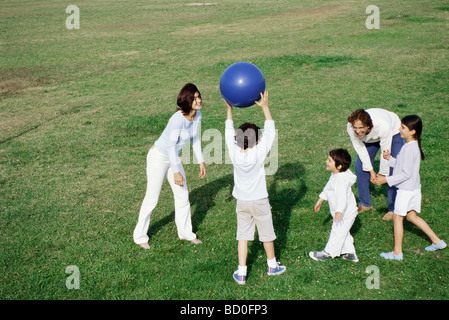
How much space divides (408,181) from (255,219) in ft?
6.33

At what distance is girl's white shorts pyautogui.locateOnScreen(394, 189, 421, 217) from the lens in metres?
5.06

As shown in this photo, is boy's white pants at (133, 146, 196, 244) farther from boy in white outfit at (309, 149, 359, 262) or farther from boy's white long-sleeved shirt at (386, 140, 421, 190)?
boy's white long-sleeved shirt at (386, 140, 421, 190)

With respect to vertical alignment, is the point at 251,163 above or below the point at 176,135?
below

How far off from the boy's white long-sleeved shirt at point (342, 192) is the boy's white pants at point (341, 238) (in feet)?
0.28

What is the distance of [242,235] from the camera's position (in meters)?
4.82

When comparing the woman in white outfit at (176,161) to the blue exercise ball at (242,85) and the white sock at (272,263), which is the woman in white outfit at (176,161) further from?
the white sock at (272,263)

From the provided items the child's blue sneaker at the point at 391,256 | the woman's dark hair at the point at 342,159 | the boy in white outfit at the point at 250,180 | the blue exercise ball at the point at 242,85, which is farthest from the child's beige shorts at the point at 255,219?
the child's blue sneaker at the point at 391,256

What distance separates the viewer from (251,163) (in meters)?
4.50

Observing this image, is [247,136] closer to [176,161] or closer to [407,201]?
[176,161]

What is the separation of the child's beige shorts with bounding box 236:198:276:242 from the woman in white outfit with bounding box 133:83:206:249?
995 mm

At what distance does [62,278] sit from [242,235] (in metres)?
2.28

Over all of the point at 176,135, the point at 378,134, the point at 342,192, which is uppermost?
the point at 176,135

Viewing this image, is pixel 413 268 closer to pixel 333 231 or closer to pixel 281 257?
pixel 333 231

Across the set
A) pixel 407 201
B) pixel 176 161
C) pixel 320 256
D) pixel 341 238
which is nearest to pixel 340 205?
pixel 341 238
